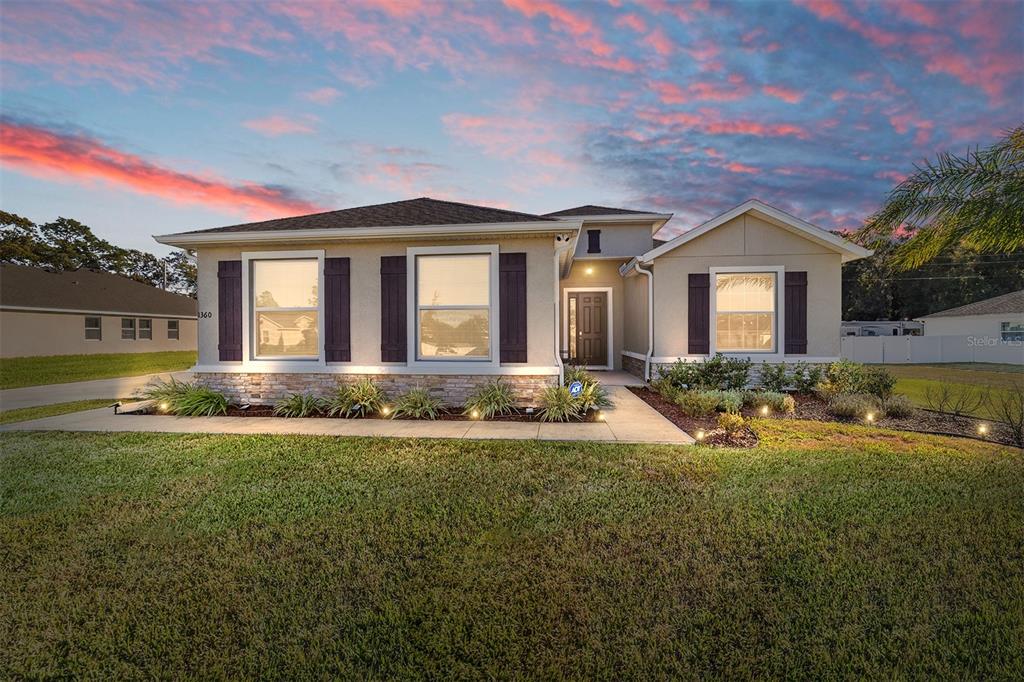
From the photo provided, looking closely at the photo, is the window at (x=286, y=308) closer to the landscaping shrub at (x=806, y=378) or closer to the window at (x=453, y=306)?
the window at (x=453, y=306)

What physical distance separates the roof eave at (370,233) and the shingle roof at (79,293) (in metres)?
18.0

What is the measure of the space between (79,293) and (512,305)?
82.9 feet

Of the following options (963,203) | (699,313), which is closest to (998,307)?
(699,313)

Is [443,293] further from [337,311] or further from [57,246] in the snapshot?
[57,246]

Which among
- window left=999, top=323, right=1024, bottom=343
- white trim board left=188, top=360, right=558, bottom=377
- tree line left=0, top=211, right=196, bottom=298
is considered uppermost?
tree line left=0, top=211, right=196, bottom=298

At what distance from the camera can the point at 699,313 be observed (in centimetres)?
962

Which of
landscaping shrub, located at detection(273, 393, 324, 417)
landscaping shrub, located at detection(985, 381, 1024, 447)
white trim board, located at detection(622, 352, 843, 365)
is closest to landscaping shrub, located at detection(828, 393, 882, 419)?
landscaping shrub, located at detection(985, 381, 1024, 447)

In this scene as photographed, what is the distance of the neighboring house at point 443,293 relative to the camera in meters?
7.37

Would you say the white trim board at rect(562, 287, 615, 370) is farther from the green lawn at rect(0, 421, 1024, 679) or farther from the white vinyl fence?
the white vinyl fence

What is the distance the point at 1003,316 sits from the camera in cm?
1973

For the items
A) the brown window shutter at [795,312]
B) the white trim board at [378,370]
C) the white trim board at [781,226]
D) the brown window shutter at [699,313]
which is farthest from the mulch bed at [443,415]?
the brown window shutter at [795,312]

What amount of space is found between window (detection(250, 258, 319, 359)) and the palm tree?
9431 mm

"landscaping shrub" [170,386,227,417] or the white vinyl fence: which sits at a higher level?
the white vinyl fence

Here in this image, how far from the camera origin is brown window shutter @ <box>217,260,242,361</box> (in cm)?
797
